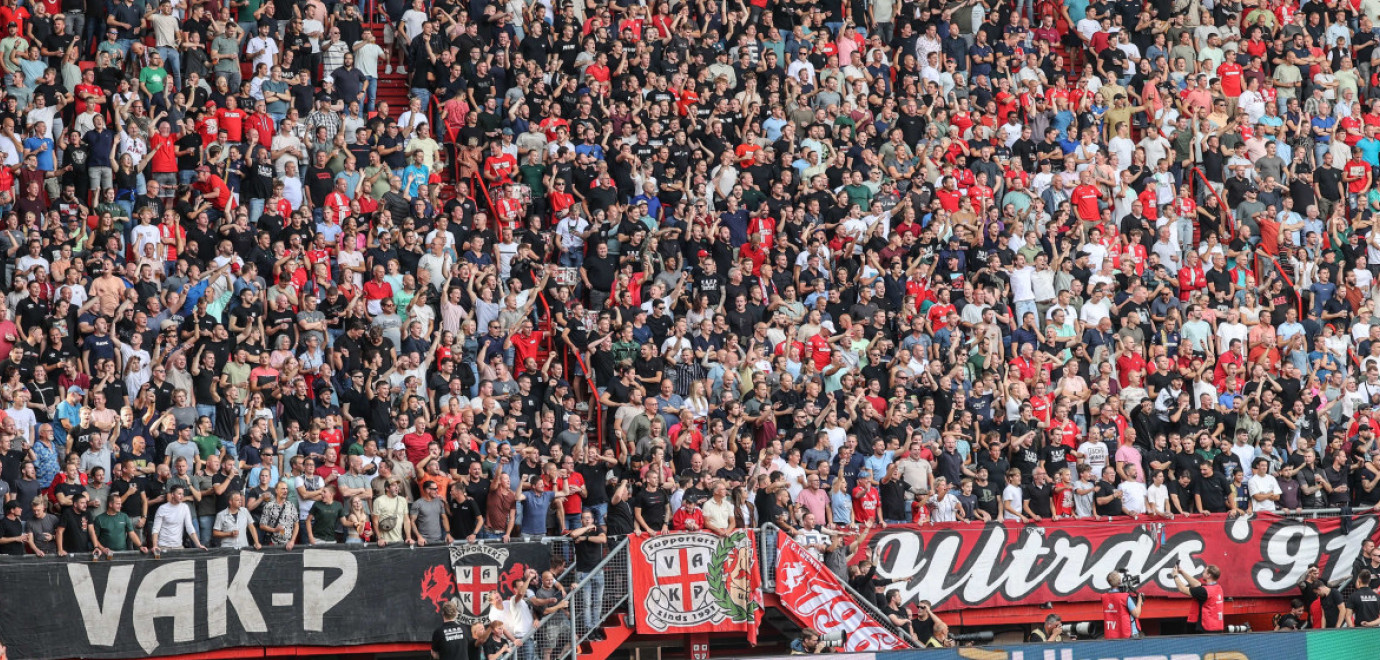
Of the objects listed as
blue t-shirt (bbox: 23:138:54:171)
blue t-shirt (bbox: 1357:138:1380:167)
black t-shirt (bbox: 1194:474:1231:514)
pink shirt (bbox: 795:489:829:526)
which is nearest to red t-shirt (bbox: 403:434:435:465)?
pink shirt (bbox: 795:489:829:526)

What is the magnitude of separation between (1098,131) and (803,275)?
670 centimetres

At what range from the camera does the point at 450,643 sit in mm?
20781

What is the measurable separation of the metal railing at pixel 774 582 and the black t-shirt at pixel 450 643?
3.66m

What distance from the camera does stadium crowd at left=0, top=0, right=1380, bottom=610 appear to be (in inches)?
914

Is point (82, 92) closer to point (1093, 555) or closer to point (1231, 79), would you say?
point (1093, 555)

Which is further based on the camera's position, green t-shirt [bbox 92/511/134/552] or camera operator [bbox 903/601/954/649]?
camera operator [bbox 903/601/954/649]

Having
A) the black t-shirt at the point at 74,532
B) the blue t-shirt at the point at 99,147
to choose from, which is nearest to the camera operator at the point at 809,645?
the black t-shirt at the point at 74,532

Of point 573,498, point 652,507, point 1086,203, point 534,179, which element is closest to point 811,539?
point 652,507

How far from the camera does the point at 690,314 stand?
26703 mm

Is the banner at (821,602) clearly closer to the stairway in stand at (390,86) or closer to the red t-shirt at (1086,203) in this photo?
the red t-shirt at (1086,203)

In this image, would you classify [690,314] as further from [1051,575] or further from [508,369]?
[1051,575]

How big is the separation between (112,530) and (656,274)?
8.69 m

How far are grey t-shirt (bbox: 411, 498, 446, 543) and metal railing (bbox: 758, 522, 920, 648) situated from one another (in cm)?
362

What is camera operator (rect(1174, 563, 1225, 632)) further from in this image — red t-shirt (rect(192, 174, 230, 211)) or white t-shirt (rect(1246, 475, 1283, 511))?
red t-shirt (rect(192, 174, 230, 211))
